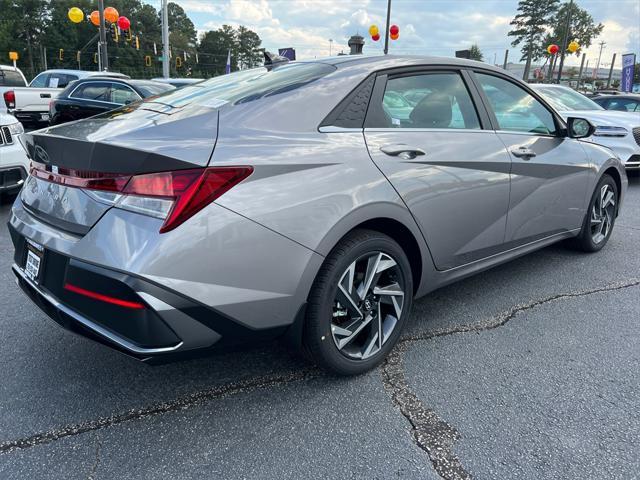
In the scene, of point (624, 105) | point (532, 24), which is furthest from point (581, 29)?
point (624, 105)

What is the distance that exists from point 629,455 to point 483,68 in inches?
92.6

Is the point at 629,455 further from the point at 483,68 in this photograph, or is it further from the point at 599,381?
the point at 483,68

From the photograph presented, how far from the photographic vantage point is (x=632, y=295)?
3.63m

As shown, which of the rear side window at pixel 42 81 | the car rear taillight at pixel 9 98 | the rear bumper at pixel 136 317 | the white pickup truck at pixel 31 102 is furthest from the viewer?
the rear side window at pixel 42 81

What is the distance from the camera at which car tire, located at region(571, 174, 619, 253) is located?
14.0 ft

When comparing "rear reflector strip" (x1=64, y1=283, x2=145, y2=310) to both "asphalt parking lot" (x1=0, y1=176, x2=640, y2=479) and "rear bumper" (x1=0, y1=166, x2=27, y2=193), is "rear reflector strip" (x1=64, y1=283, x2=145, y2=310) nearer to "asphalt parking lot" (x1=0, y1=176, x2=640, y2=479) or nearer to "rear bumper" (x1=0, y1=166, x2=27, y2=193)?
"asphalt parking lot" (x1=0, y1=176, x2=640, y2=479)

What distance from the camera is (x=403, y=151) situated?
248 centimetres

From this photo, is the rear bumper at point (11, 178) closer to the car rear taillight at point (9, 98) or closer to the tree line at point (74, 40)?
the car rear taillight at point (9, 98)

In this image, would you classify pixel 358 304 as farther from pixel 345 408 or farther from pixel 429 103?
pixel 429 103

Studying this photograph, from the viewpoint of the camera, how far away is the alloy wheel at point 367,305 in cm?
234

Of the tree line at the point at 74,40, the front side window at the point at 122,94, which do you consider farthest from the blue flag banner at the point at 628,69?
the tree line at the point at 74,40

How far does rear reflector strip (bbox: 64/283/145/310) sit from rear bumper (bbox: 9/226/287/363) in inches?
0.7

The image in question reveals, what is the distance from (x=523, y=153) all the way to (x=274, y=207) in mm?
2080

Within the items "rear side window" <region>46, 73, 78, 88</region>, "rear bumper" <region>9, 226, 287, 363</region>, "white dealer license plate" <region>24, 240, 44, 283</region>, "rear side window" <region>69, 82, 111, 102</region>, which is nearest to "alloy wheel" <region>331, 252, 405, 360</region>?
"rear bumper" <region>9, 226, 287, 363</region>
